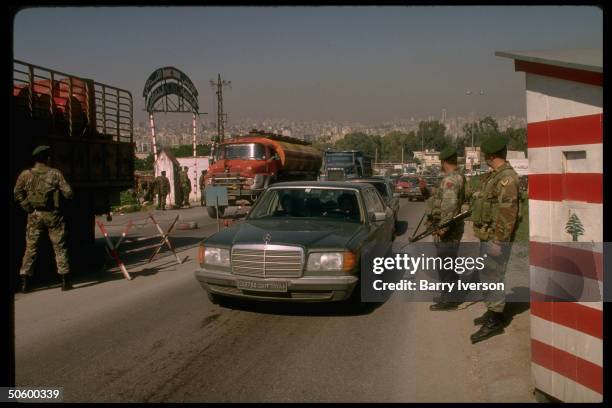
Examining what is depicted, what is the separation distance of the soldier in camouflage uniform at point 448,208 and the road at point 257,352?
2.21 feet

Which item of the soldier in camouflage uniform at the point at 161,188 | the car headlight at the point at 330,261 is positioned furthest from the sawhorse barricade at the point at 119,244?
the soldier in camouflage uniform at the point at 161,188

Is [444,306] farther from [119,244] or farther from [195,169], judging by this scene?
[195,169]

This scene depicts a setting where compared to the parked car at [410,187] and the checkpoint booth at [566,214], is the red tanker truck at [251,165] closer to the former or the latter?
the parked car at [410,187]

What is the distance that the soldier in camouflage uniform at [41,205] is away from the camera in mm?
7422

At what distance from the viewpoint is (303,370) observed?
14.8 ft

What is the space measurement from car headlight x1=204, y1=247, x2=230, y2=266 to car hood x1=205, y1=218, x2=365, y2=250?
93 millimetres

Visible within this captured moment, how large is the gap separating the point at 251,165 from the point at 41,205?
1541 centimetres

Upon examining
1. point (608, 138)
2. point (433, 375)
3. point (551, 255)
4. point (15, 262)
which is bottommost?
point (433, 375)

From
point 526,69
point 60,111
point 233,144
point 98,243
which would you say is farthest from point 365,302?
point 233,144

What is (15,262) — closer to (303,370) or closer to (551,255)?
(303,370)

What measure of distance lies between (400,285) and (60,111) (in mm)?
6322

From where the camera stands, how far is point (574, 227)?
3352 millimetres

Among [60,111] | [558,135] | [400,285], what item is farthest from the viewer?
[60,111]

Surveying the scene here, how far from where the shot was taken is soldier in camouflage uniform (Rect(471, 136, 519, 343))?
16.9 feet
